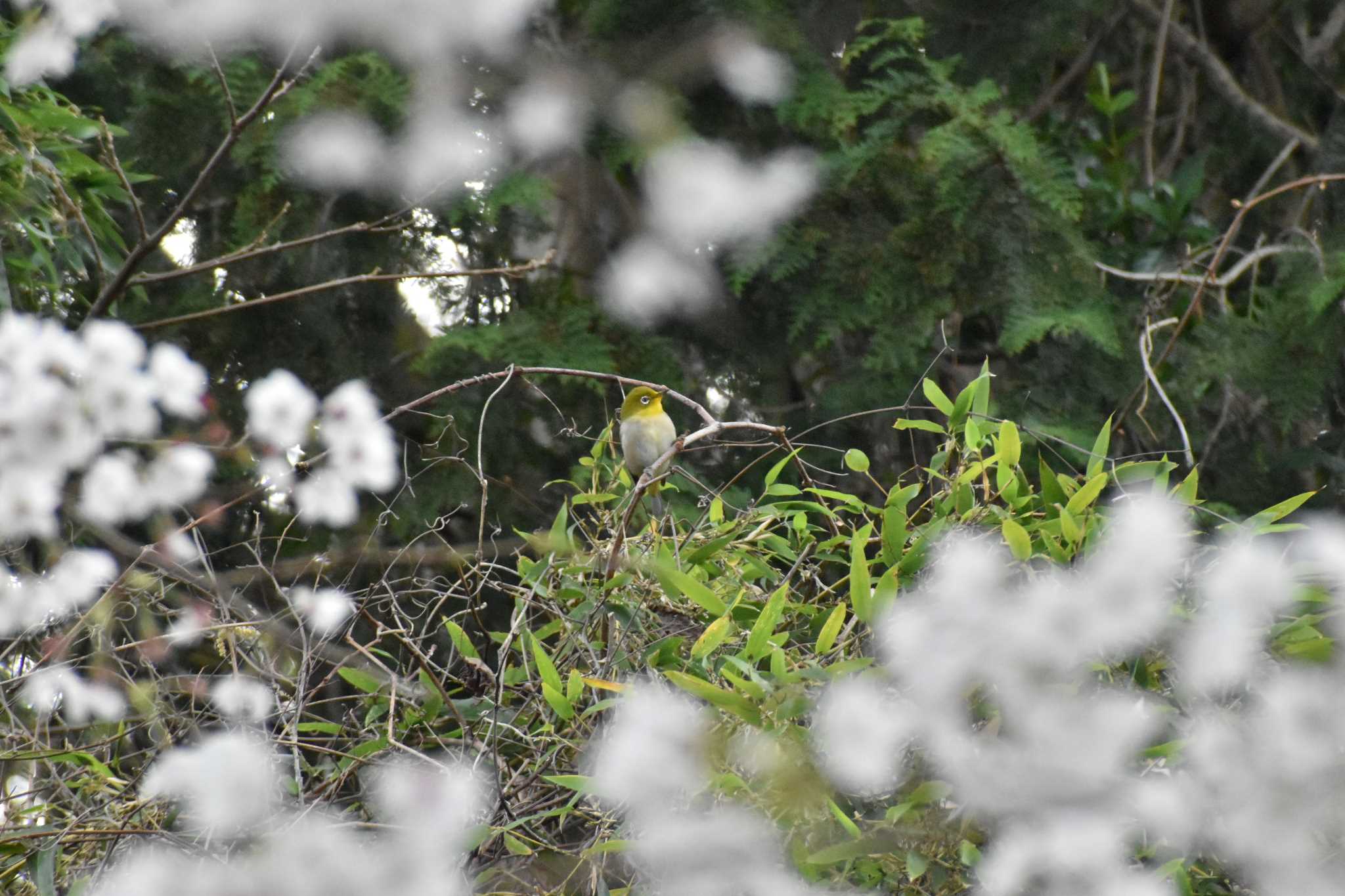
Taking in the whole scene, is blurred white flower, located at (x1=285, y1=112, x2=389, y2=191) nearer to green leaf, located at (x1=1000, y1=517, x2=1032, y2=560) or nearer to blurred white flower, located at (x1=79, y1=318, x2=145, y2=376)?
blurred white flower, located at (x1=79, y1=318, x2=145, y2=376)

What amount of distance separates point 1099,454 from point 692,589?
0.26 metres

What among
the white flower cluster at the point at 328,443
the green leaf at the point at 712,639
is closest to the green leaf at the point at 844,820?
the green leaf at the point at 712,639

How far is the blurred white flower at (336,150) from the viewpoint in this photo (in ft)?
4.78

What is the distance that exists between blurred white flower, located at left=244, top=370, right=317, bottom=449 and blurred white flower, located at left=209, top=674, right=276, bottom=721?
9.3 inches

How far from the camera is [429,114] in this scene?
1454 millimetres

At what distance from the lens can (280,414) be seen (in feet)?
3.10

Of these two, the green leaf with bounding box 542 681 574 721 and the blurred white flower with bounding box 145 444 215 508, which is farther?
the blurred white flower with bounding box 145 444 215 508

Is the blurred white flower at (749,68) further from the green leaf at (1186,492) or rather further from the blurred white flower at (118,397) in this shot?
the green leaf at (1186,492)

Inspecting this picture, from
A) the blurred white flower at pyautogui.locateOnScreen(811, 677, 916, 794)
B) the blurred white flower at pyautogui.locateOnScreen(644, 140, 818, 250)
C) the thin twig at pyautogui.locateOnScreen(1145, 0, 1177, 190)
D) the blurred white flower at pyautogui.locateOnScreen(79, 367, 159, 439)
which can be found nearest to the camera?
the blurred white flower at pyautogui.locateOnScreen(811, 677, 916, 794)

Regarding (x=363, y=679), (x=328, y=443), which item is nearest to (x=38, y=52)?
(x=328, y=443)

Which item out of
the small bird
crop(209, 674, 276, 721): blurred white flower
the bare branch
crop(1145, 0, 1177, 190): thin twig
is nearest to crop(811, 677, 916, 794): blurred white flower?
crop(209, 674, 276, 721): blurred white flower

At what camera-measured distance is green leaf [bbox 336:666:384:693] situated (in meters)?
0.72

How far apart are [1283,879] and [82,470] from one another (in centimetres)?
95

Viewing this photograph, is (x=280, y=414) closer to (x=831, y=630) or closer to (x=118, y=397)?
(x=118, y=397)
